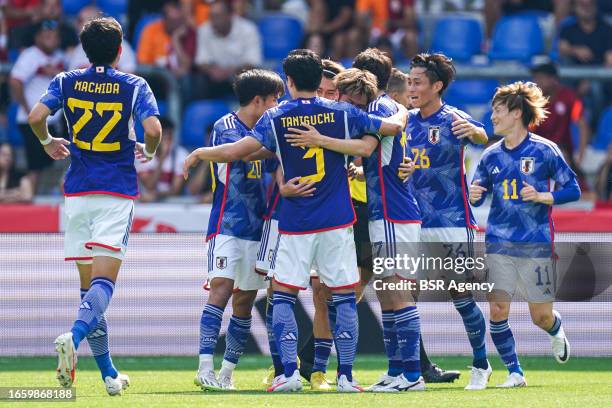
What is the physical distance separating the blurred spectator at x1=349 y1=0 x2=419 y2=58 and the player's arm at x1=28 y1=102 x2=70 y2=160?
814cm

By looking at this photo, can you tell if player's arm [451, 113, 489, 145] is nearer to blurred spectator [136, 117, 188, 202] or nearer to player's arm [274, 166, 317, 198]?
player's arm [274, 166, 317, 198]

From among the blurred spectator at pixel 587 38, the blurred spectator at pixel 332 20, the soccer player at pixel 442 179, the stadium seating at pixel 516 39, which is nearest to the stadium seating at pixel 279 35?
the blurred spectator at pixel 332 20

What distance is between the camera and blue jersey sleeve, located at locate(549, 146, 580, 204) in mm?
9133

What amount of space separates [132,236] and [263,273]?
10.2ft

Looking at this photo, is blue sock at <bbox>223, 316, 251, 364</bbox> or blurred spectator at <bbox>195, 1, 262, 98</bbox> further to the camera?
blurred spectator at <bbox>195, 1, 262, 98</bbox>

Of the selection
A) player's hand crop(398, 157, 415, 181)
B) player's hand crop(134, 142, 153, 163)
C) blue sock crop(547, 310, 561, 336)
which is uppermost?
player's hand crop(134, 142, 153, 163)

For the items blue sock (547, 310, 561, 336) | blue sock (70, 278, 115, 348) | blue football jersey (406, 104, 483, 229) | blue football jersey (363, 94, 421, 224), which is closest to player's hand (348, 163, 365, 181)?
blue football jersey (363, 94, 421, 224)

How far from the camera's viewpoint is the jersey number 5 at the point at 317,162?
8383 mm

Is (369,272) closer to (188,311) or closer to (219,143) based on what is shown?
(219,143)

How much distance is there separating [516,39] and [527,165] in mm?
8090

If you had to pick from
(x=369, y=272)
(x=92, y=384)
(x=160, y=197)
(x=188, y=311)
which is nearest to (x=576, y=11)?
(x=160, y=197)

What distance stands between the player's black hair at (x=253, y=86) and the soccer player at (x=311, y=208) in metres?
0.74

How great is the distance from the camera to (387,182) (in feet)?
28.9

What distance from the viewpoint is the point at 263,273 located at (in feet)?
30.0
